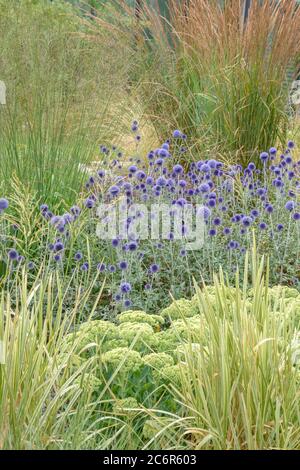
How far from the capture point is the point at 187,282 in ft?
13.8

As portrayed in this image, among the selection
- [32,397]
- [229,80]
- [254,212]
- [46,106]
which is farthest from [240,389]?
[229,80]

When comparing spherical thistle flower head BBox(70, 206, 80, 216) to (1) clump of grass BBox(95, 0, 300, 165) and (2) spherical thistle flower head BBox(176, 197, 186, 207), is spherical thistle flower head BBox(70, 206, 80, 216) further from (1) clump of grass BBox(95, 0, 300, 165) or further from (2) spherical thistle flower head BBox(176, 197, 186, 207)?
(1) clump of grass BBox(95, 0, 300, 165)

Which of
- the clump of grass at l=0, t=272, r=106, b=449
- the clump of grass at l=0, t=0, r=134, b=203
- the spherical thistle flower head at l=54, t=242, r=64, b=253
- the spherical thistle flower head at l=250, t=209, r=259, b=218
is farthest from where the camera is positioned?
the clump of grass at l=0, t=0, r=134, b=203

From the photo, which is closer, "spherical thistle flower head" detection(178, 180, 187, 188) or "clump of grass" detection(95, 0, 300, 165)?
"spherical thistle flower head" detection(178, 180, 187, 188)

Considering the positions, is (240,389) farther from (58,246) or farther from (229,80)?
(229,80)

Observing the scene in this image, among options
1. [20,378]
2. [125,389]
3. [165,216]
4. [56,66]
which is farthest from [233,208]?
[20,378]

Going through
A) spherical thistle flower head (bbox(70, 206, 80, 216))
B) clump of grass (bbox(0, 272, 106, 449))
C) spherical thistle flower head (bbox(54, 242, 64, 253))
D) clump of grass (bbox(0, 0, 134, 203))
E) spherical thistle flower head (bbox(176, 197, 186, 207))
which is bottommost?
clump of grass (bbox(0, 272, 106, 449))

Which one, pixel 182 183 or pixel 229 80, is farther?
pixel 229 80

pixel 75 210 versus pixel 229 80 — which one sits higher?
pixel 229 80

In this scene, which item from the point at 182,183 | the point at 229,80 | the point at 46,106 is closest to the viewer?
the point at 182,183

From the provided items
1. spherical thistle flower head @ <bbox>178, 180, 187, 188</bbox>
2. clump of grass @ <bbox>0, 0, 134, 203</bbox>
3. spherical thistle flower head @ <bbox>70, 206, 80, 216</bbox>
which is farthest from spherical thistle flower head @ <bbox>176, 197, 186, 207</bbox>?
clump of grass @ <bbox>0, 0, 134, 203</bbox>

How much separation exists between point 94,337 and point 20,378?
0.49 meters

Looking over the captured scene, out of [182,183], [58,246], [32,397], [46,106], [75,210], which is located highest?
[46,106]
